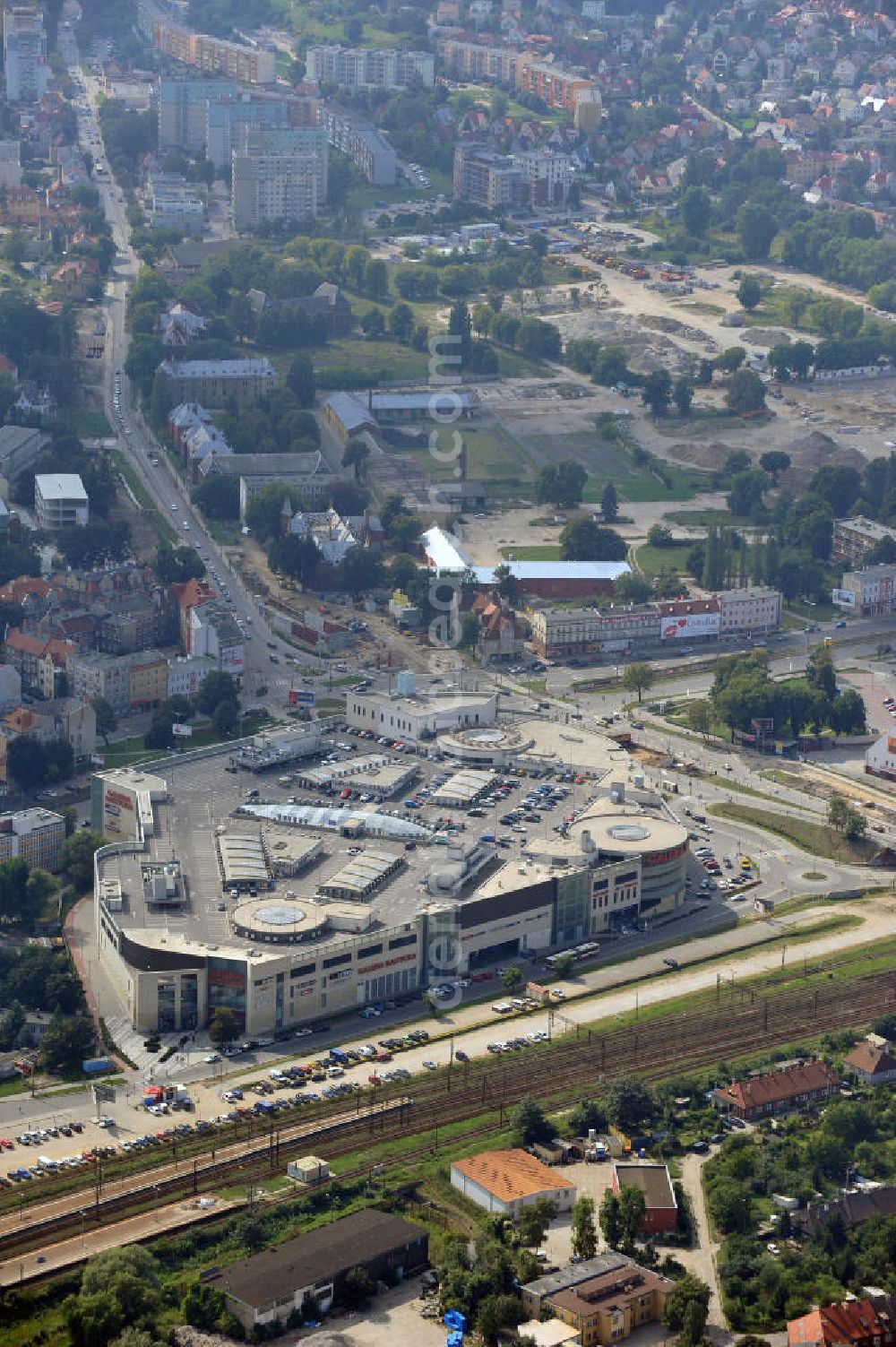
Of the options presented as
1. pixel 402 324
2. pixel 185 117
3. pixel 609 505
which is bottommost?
pixel 609 505

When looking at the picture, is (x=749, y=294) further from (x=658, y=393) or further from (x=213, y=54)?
(x=213, y=54)

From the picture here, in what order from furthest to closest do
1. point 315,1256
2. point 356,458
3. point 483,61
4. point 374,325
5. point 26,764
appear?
point 483,61
point 374,325
point 356,458
point 26,764
point 315,1256

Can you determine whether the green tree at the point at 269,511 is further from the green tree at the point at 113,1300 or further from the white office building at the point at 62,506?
the green tree at the point at 113,1300

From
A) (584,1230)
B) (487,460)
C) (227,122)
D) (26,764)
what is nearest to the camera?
(584,1230)

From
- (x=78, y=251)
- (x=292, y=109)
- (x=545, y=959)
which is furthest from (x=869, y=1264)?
(x=292, y=109)

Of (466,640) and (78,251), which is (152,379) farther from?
(466,640)

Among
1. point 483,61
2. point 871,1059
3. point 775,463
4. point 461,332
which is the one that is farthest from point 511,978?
point 483,61

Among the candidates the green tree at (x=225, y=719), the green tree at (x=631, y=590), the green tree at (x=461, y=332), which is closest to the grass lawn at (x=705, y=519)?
the green tree at (x=631, y=590)

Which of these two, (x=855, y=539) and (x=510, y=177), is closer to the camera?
(x=855, y=539)
